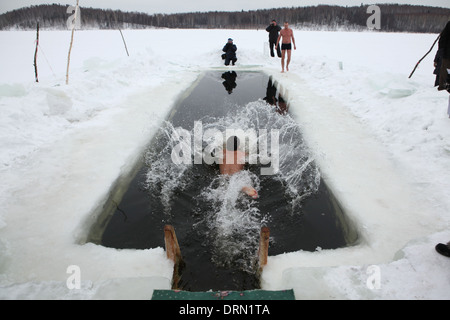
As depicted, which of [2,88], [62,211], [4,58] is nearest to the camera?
[62,211]

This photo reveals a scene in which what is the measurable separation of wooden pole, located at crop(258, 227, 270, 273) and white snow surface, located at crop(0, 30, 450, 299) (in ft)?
0.40

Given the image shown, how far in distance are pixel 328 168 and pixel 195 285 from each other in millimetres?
2650

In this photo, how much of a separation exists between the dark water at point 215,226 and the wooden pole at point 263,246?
0.62ft

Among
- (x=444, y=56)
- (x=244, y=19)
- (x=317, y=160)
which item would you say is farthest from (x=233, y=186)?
(x=244, y=19)

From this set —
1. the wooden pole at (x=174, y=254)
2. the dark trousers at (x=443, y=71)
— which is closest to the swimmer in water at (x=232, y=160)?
the wooden pole at (x=174, y=254)

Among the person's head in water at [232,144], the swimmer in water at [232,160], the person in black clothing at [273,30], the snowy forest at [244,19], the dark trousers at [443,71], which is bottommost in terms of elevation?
the swimmer in water at [232,160]

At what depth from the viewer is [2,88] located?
5543 mm

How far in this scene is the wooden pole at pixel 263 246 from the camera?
2264 mm

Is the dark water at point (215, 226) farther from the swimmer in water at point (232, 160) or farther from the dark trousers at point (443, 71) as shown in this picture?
the dark trousers at point (443, 71)

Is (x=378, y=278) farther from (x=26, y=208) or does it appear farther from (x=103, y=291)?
(x=26, y=208)

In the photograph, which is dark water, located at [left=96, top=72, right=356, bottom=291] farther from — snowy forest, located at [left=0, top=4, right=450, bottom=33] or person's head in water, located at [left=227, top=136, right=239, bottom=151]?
snowy forest, located at [left=0, top=4, right=450, bottom=33]

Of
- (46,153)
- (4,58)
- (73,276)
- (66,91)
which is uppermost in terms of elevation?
(4,58)

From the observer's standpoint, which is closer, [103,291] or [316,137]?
[103,291]

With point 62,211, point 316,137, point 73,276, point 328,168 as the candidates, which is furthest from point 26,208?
point 316,137
